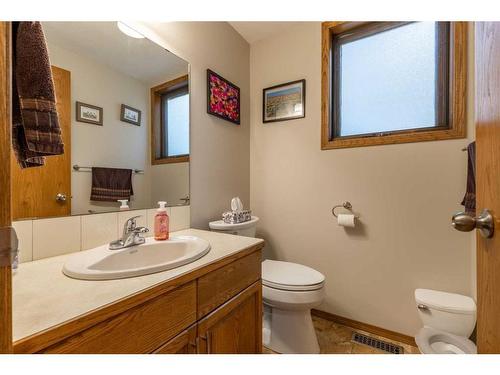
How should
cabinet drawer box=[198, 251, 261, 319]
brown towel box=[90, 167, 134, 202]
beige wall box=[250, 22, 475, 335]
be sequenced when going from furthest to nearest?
beige wall box=[250, 22, 475, 335] → brown towel box=[90, 167, 134, 202] → cabinet drawer box=[198, 251, 261, 319]

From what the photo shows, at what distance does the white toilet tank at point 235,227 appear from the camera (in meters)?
1.43

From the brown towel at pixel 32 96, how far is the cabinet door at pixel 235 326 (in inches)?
28.1

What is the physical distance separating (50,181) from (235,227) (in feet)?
3.17

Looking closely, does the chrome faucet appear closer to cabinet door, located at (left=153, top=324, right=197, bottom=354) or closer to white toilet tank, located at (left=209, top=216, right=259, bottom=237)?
cabinet door, located at (left=153, top=324, right=197, bottom=354)

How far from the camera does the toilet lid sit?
1.23 meters

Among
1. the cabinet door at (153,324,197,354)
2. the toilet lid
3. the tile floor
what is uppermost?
the cabinet door at (153,324,197,354)

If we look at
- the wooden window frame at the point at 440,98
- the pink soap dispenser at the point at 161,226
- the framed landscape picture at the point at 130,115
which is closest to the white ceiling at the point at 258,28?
the wooden window frame at the point at 440,98

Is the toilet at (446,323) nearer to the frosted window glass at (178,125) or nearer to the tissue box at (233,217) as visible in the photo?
the tissue box at (233,217)

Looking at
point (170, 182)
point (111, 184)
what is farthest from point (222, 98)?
point (111, 184)

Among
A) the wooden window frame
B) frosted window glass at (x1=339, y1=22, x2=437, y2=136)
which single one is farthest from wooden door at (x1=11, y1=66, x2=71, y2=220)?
frosted window glass at (x1=339, y1=22, x2=437, y2=136)

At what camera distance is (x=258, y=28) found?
70.4 inches

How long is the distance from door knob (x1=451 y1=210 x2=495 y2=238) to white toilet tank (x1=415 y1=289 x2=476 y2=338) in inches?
41.0
